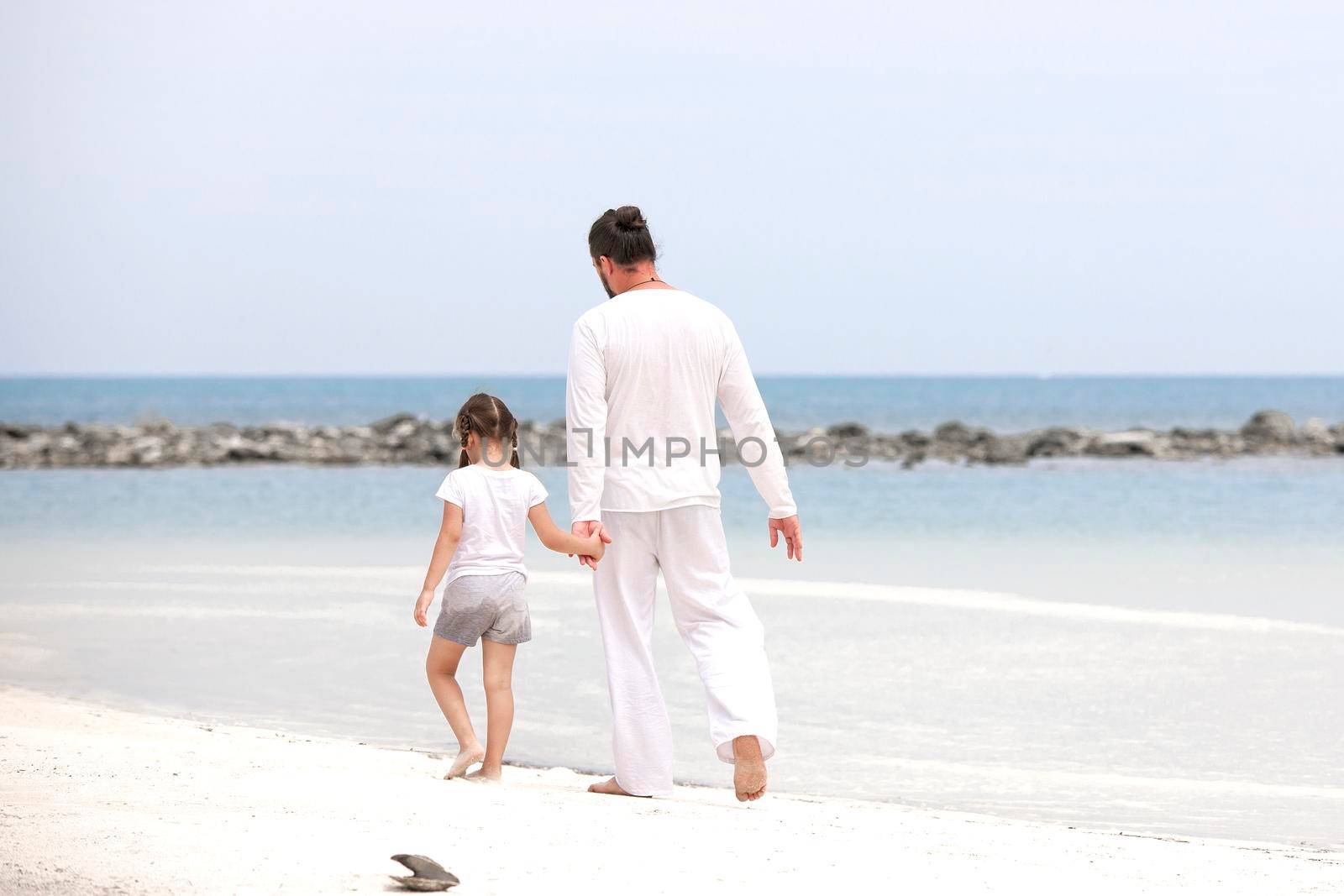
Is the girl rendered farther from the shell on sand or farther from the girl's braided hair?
the shell on sand

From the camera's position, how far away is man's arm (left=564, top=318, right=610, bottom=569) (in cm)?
402

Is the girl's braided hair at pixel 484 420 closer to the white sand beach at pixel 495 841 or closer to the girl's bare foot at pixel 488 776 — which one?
the girl's bare foot at pixel 488 776

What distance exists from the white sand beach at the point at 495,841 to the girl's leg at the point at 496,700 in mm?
200

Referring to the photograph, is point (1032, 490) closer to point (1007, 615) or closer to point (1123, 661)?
point (1007, 615)

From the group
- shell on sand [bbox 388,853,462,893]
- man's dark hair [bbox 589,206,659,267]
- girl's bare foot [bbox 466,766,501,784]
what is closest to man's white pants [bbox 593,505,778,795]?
girl's bare foot [bbox 466,766,501,784]

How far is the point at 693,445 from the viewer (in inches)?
164

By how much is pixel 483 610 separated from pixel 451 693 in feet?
1.14

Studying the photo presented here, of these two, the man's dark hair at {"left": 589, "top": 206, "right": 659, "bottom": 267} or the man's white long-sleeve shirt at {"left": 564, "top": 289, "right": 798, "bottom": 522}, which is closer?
the man's white long-sleeve shirt at {"left": 564, "top": 289, "right": 798, "bottom": 522}

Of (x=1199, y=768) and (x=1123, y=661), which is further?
(x=1123, y=661)

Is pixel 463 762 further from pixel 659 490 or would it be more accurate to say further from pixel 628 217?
pixel 628 217

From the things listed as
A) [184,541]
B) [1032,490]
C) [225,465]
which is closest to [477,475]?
[184,541]

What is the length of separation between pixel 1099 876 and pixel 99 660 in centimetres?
539

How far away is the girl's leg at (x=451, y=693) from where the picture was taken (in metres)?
4.42

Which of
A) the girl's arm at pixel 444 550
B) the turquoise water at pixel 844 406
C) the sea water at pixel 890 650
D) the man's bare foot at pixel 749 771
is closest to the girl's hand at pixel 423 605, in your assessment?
the girl's arm at pixel 444 550
